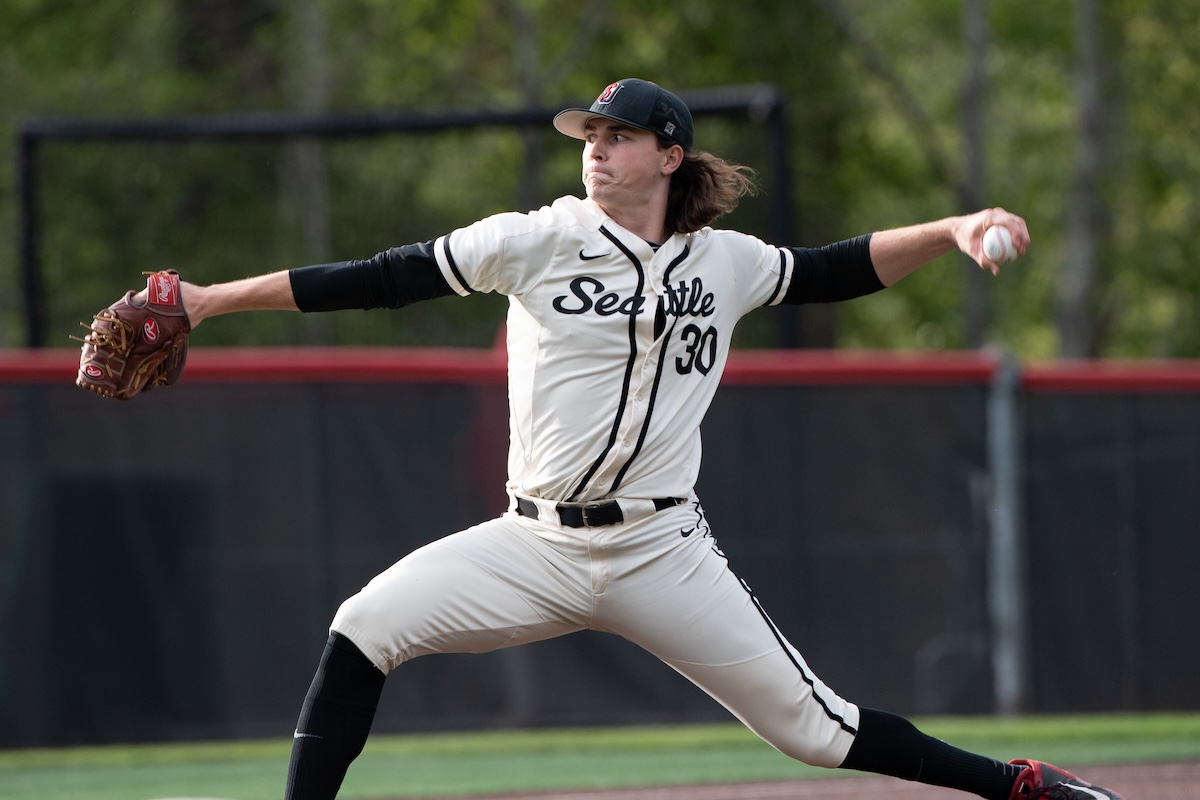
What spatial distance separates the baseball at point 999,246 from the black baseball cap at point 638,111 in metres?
0.83

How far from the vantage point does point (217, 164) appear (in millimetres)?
11672

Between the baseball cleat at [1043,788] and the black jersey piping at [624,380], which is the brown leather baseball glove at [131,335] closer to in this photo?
the black jersey piping at [624,380]

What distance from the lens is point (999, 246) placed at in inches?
139

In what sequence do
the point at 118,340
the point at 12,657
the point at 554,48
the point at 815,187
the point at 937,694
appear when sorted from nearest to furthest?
the point at 118,340
the point at 12,657
the point at 937,694
the point at 815,187
the point at 554,48

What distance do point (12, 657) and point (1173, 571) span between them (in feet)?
20.2

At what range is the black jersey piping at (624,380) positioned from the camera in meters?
3.64

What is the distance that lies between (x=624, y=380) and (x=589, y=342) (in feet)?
0.43

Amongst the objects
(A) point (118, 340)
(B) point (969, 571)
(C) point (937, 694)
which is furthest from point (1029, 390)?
(A) point (118, 340)

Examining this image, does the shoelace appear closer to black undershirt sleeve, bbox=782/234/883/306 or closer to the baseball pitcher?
the baseball pitcher

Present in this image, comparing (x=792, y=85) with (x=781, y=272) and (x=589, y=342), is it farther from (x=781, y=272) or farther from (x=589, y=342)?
(x=589, y=342)

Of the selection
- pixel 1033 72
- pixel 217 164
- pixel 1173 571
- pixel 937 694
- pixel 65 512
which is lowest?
pixel 937 694

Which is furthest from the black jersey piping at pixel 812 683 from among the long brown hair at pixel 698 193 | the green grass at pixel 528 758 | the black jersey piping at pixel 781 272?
the green grass at pixel 528 758

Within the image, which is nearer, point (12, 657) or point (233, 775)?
point (233, 775)

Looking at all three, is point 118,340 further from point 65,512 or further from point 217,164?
point 217,164
